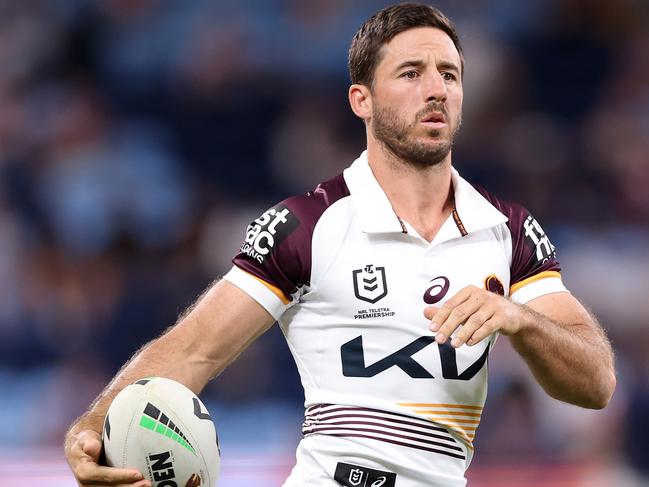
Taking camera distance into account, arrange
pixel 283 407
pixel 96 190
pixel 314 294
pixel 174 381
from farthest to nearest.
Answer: pixel 96 190 < pixel 283 407 < pixel 314 294 < pixel 174 381

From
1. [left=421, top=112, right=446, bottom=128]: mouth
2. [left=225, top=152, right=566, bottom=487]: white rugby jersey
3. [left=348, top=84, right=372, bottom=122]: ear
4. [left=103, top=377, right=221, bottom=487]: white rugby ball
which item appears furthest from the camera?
[left=348, top=84, right=372, bottom=122]: ear

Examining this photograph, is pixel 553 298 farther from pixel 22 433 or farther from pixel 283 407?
pixel 22 433

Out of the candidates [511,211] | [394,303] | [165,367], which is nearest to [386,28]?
[511,211]

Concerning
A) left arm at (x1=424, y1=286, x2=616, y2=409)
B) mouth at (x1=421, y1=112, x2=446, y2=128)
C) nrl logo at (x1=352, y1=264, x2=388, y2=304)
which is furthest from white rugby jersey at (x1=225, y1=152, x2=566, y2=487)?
mouth at (x1=421, y1=112, x2=446, y2=128)

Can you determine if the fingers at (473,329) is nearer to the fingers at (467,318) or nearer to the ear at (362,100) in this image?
the fingers at (467,318)

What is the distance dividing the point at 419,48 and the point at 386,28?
0.17 meters

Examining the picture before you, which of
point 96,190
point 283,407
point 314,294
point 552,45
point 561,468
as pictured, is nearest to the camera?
point 314,294

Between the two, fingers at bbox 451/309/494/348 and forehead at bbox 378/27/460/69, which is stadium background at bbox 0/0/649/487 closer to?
forehead at bbox 378/27/460/69

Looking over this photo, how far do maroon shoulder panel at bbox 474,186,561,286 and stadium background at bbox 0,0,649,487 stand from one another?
263 centimetres

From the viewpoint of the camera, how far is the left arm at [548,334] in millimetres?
3352

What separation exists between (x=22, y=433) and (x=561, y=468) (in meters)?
3.86

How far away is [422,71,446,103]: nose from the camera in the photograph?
13.2 feet

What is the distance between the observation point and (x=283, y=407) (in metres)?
7.64

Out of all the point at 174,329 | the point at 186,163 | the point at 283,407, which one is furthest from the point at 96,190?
the point at 174,329
